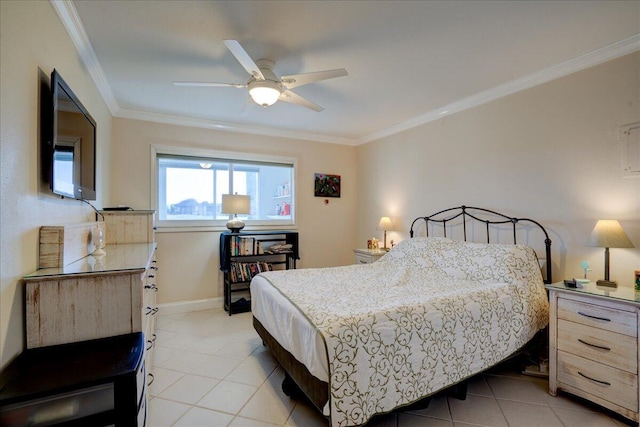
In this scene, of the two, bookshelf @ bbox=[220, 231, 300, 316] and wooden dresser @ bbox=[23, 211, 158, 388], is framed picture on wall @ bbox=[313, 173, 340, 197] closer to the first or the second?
bookshelf @ bbox=[220, 231, 300, 316]

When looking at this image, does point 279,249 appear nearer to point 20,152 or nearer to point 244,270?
point 244,270

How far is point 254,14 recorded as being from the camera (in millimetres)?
1820

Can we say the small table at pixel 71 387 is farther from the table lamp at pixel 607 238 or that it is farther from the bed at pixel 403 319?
the table lamp at pixel 607 238

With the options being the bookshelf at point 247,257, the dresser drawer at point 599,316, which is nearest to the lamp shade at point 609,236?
the dresser drawer at point 599,316

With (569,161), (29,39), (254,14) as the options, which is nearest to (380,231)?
(569,161)

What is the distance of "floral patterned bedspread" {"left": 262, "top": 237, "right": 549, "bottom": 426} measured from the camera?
148cm

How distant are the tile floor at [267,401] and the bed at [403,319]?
21cm

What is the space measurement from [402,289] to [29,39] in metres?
2.59

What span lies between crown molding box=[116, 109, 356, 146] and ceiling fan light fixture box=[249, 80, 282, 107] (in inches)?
71.9

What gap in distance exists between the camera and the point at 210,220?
3.96 meters

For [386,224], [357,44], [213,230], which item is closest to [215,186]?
[213,230]

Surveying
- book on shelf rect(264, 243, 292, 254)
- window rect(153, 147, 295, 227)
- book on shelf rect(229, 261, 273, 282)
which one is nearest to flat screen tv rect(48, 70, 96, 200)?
window rect(153, 147, 295, 227)

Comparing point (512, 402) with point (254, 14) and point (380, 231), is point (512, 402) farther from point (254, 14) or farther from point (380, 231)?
point (254, 14)

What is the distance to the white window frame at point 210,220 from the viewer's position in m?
3.65
